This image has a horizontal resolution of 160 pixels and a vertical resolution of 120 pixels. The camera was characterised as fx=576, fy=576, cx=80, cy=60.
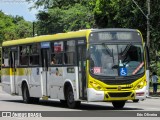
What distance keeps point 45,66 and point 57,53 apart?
5.27 feet

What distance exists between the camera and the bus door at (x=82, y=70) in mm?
21500

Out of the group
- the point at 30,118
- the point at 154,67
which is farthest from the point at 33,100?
the point at 154,67

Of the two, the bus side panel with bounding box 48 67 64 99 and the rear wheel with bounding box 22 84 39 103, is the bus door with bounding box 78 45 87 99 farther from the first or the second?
the rear wheel with bounding box 22 84 39 103

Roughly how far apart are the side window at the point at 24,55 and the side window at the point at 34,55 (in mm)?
484

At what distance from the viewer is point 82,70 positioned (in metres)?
21.7

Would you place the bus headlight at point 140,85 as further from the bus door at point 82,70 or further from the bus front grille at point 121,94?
the bus door at point 82,70

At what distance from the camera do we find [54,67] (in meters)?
24.3

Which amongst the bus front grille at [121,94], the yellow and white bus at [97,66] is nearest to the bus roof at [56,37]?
the yellow and white bus at [97,66]

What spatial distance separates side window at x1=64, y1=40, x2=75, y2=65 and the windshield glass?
1401 millimetres

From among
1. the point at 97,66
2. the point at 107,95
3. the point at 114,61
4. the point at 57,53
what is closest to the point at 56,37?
the point at 57,53

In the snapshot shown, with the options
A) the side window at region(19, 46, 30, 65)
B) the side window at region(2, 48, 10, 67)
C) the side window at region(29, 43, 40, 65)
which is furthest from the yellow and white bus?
the side window at region(2, 48, 10, 67)

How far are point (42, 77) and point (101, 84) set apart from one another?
5.29 m

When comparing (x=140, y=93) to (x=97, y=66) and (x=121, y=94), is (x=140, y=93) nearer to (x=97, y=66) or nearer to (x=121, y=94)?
(x=121, y=94)

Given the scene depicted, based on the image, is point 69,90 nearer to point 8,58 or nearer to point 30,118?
point 30,118
